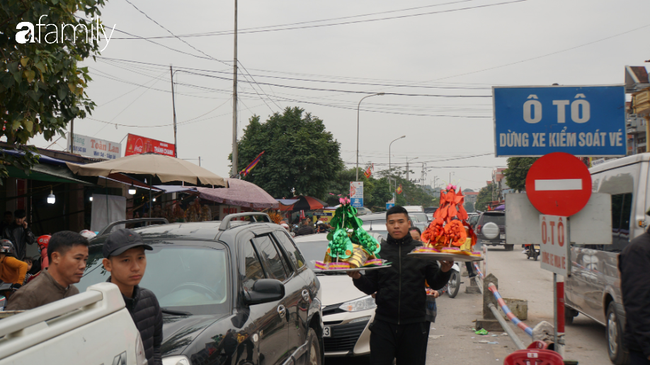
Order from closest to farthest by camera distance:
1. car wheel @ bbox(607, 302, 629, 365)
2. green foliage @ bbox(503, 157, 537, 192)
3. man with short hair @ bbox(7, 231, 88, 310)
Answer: man with short hair @ bbox(7, 231, 88, 310), car wheel @ bbox(607, 302, 629, 365), green foliage @ bbox(503, 157, 537, 192)

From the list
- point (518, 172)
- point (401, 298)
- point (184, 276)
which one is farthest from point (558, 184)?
point (518, 172)

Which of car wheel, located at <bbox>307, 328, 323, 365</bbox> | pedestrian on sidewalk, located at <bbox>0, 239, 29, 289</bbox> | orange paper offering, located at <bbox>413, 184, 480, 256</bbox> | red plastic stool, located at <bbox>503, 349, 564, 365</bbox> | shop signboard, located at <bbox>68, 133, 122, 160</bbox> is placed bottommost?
car wheel, located at <bbox>307, 328, 323, 365</bbox>

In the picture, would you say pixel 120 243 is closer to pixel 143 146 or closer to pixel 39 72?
pixel 39 72

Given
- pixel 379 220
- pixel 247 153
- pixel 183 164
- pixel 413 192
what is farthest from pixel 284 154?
pixel 413 192

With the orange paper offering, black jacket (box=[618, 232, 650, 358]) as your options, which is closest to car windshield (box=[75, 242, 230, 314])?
the orange paper offering

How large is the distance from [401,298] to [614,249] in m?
3.86

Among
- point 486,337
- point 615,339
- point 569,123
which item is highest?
point 569,123

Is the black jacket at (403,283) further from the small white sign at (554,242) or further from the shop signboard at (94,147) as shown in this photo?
the shop signboard at (94,147)

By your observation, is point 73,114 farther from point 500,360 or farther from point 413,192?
point 413,192

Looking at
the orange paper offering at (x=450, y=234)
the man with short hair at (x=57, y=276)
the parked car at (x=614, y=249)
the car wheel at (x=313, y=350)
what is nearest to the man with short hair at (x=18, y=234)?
the car wheel at (x=313, y=350)

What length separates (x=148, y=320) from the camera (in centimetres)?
290

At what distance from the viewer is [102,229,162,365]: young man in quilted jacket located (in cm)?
291

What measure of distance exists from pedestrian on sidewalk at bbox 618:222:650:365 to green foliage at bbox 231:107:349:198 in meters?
34.9

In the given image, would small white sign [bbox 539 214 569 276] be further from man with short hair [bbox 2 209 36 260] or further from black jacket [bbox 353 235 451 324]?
man with short hair [bbox 2 209 36 260]
